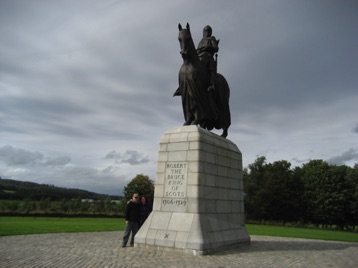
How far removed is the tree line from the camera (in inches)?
2078

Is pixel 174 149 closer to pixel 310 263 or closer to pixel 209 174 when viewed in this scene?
pixel 209 174

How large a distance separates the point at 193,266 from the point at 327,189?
50.3m

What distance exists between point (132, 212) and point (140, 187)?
51.4 meters

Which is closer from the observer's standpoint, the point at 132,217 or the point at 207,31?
the point at 132,217

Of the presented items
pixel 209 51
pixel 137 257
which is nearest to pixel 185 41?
Result: pixel 209 51

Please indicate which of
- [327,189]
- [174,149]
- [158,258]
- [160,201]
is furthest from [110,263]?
[327,189]

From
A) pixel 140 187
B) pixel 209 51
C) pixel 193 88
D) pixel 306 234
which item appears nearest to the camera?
pixel 193 88

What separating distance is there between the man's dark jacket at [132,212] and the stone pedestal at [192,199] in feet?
2.06

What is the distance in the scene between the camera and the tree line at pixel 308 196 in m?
52.8

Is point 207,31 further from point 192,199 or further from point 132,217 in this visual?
point 132,217

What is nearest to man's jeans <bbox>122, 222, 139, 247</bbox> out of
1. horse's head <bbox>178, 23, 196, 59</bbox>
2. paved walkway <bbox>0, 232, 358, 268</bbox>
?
paved walkway <bbox>0, 232, 358, 268</bbox>

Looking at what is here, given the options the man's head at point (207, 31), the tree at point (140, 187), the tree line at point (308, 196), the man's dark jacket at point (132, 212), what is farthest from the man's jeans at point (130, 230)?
the tree at point (140, 187)

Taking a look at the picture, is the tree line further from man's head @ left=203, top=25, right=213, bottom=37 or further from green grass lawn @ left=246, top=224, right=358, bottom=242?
man's head @ left=203, top=25, right=213, bottom=37

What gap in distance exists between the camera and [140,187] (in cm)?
6388
